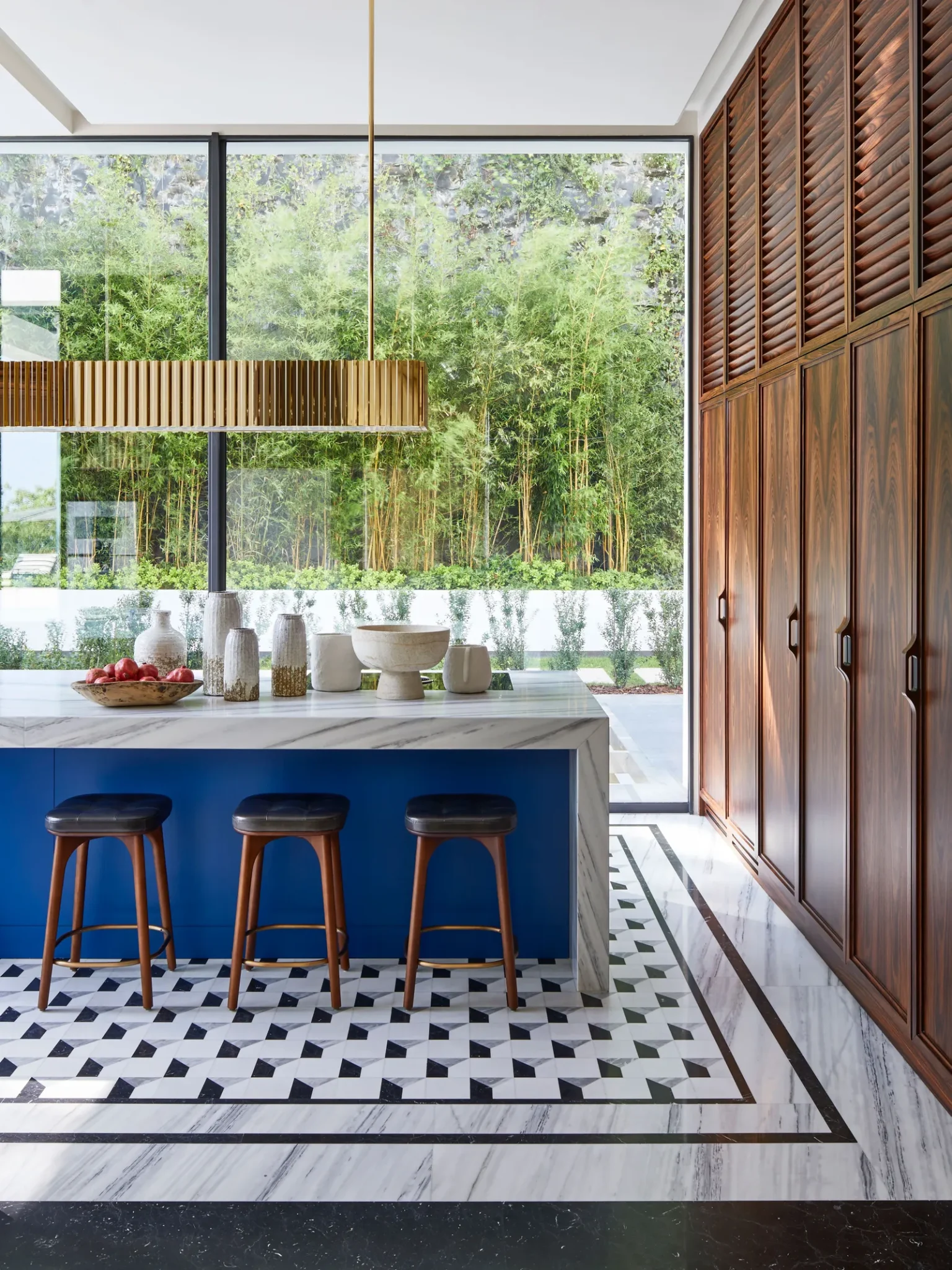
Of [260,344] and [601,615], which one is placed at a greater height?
[260,344]

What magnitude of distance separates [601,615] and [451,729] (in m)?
2.36

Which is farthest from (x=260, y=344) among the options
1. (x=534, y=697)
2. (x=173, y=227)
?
(x=534, y=697)

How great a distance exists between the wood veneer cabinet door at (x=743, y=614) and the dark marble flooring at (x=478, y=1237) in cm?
223

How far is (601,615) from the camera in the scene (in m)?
5.38

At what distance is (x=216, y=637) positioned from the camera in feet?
11.7

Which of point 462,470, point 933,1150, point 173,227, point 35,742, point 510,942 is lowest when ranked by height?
point 933,1150

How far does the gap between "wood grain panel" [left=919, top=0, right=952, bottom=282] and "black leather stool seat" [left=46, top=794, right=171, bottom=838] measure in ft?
8.43

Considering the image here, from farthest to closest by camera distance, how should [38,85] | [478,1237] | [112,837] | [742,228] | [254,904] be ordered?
[38,85] < [742,228] < [254,904] < [112,837] < [478,1237]

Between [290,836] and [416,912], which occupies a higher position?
[290,836]

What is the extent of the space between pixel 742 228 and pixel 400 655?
8.24ft

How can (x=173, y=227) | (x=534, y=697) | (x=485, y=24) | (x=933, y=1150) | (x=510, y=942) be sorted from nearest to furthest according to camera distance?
(x=933, y=1150)
(x=510, y=942)
(x=534, y=697)
(x=485, y=24)
(x=173, y=227)

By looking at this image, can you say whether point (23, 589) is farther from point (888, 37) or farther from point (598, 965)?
point (888, 37)

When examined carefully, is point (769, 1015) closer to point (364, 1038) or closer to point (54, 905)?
point (364, 1038)

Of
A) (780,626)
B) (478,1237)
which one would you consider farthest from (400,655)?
(478,1237)
